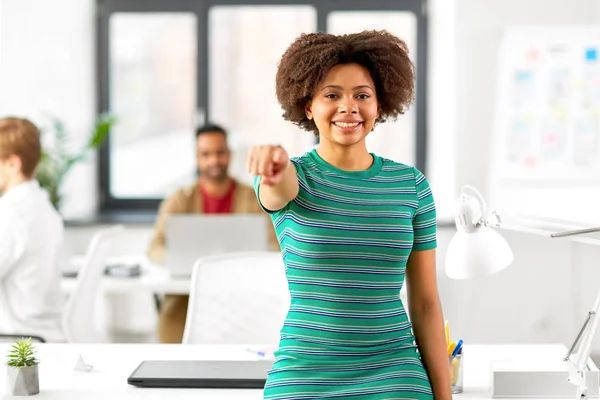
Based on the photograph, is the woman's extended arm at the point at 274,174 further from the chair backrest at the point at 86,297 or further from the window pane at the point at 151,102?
the window pane at the point at 151,102

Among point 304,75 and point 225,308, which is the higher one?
point 304,75

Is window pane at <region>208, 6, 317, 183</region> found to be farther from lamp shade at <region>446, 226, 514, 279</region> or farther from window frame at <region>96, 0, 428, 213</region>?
lamp shade at <region>446, 226, 514, 279</region>

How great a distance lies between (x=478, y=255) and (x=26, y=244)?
5.94ft

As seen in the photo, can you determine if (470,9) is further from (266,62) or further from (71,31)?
(71,31)

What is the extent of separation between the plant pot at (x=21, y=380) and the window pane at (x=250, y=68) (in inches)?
142

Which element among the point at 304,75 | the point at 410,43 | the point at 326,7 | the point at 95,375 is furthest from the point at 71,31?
the point at 304,75

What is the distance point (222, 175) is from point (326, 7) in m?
1.58

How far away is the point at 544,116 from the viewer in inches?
194

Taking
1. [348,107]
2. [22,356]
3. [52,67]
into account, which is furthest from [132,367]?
[52,67]

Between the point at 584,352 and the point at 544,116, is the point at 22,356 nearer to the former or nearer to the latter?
the point at 584,352

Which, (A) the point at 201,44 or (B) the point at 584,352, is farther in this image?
(A) the point at 201,44

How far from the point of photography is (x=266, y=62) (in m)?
5.48

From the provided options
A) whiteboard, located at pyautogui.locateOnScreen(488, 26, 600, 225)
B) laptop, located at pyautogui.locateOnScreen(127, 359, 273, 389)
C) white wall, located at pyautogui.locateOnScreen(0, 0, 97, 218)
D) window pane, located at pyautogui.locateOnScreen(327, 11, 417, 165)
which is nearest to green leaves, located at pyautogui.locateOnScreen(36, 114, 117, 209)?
white wall, located at pyautogui.locateOnScreen(0, 0, 97, 218)

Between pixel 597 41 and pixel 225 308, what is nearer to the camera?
pixel 225 308
